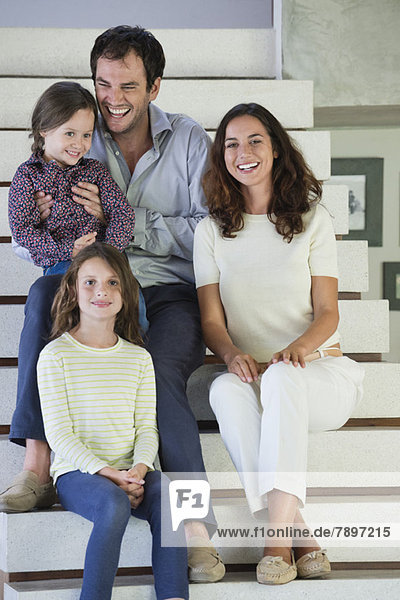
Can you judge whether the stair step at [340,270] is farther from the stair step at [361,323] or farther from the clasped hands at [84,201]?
the clasped hands at [84,201]

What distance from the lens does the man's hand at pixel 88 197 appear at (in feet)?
6.72

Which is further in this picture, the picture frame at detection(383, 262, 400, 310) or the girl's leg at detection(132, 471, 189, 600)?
the picture frame at detection(383, 262, 400, 310)

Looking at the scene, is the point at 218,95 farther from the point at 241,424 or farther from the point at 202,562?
the point at 202,562

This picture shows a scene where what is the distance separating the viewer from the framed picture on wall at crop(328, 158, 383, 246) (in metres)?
4.28

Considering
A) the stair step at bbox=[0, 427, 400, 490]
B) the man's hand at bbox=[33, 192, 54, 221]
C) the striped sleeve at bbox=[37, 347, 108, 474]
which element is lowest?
the stair step at bbox=[0, 427, 400, 490]

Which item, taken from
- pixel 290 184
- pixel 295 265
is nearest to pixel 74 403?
pixel 295 265

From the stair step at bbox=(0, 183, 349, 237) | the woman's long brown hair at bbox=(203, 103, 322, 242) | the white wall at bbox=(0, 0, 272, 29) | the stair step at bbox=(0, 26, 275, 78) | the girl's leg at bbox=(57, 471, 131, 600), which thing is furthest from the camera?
the white wall at bbox=(0, 0, 272, 29)

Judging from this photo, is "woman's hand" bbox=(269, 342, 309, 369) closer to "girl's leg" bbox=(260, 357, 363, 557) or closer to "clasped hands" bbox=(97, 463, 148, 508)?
"girl's leg" bbox=(260, 357, 363, 557)

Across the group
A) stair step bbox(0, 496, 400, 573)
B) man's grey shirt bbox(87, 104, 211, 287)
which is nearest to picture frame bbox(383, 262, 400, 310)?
man's grey shirt bbox(87, 104, 211, 287)

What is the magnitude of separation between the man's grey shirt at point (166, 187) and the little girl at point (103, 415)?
10.8 inches

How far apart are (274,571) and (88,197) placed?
95 cm

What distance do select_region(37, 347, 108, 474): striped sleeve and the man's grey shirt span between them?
46 cm

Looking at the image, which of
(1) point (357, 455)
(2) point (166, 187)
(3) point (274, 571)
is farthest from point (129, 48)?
(3) point (274, 571)

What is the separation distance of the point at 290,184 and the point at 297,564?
3.02ft
